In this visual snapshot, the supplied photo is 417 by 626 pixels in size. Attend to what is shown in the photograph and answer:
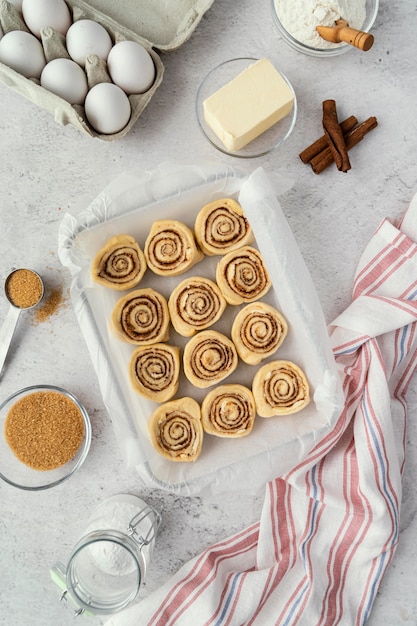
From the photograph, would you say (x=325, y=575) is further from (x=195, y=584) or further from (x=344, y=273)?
(x=344, y=273)

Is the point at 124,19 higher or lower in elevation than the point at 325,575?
higher

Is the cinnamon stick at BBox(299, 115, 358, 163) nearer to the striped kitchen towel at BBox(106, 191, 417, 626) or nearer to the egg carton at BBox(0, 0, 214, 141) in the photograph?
the striped kitchen towel at BBox(106, 191, 417, 626)

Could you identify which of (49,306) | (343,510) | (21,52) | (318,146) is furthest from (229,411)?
(21,52)

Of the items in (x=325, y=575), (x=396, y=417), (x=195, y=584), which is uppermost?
(x=396, y=417)

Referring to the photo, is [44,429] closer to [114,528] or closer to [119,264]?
[114,528]

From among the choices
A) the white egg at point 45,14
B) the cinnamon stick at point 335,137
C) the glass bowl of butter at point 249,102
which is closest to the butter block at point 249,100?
the glass bowl of butter at point 249,102

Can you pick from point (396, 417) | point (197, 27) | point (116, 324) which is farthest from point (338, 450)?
point (197, 27)

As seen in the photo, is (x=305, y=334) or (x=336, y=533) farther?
(x=336, y=533)

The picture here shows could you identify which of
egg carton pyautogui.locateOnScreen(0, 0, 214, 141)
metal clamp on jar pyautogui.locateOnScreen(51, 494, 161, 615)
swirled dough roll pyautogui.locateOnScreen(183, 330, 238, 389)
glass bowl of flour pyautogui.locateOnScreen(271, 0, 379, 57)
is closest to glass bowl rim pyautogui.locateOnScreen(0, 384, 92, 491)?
metal clamp on jar pyautogui.locateOnScreen(51, 494, 161, 615)
